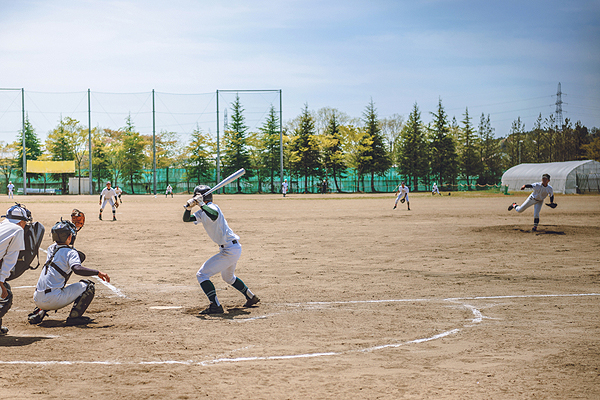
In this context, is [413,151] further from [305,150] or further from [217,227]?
[217,227]

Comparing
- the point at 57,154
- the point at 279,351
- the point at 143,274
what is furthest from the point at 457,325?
the point at 57,154

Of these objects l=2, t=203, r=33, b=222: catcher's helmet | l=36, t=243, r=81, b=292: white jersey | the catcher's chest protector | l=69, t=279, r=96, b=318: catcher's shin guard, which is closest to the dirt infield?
l=69, t=279, r=96, b=318: catcher's shin guard

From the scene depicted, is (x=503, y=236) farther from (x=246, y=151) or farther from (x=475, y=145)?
(x=475, y=145)

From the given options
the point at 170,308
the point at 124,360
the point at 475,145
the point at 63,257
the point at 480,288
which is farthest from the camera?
the point at 475,145

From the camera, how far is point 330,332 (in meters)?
7.36

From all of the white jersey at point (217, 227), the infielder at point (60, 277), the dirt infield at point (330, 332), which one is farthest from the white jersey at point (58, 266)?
the white jersey at point (217, 227)

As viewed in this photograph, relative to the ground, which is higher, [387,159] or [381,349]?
[387,159]

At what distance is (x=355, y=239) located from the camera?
19.0m

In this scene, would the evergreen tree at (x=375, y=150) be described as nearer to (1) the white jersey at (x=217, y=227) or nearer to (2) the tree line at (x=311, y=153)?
(2) the tree line at (x=311, y=153)

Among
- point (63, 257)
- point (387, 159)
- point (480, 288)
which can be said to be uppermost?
point (387, 159)

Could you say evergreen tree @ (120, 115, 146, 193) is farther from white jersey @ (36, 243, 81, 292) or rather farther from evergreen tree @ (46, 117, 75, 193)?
white jersey @ (36, 243, 81, 292)

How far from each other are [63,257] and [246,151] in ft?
253

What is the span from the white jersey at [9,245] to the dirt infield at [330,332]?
943 mm

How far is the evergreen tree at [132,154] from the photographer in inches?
3287
